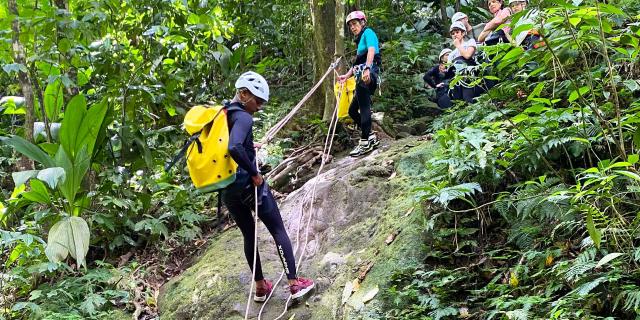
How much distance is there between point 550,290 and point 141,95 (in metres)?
4.94

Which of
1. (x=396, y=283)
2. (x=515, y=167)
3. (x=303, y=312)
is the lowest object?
(x=303, y=312)

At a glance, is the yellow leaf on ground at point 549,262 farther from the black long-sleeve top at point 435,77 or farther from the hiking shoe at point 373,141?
the black long-sleeve top at point 435,77

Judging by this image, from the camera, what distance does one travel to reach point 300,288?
155 inches

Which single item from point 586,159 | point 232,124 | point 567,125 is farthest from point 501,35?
point 232,124

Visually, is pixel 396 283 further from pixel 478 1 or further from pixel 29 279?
pixel 478 1

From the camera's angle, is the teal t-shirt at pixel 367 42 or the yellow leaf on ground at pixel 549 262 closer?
the yellow leaf on ground at pixel 549 262

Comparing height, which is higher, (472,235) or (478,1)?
(478,1)

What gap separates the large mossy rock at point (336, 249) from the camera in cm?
377

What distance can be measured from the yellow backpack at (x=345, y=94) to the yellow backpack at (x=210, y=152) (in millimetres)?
2544

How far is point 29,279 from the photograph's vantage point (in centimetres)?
516

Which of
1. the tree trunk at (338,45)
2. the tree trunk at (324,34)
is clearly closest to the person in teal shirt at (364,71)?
the tree trunk at (338,45)

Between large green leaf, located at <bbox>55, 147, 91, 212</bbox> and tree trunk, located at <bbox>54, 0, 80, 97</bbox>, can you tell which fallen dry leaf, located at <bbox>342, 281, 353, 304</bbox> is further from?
tree trunk, located at <bbox>54, 0, 80, 97</bbox>

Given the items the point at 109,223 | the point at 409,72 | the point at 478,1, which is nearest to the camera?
the point at 109,223

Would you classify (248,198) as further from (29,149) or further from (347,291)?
(29,149)
